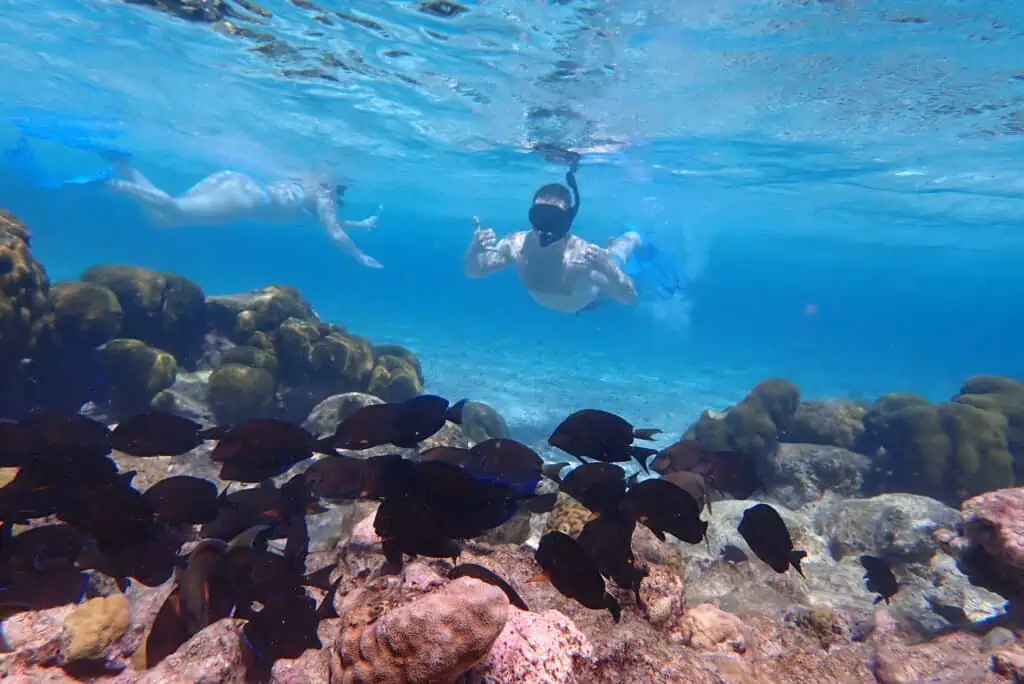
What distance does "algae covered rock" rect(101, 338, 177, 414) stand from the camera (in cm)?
907

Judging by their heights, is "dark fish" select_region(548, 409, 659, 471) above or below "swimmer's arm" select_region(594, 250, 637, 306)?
above

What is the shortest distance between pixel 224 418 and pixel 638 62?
1400 cm

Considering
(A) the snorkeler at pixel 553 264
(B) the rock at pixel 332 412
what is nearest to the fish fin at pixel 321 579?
(B) the rock at pixel 332 412

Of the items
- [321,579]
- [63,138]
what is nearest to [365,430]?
[321,579]

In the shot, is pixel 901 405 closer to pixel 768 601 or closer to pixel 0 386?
pixel 768 601

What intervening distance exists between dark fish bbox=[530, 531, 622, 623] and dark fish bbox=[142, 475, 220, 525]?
2283 millimetres

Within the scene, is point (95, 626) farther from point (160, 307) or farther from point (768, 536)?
point (160, 307)

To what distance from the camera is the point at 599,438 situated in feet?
13.9

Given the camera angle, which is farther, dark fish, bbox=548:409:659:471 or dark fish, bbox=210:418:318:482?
dark fish, bbox=548:409:659:471

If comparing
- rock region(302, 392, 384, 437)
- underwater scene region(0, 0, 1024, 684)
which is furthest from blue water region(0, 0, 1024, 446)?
rock region(302, 392, 384, 437)

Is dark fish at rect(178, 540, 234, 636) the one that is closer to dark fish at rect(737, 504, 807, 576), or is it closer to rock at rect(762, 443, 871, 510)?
dark fish at rect(737, 504, 807, 576)

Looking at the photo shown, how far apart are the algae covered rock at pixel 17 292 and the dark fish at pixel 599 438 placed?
8.01m

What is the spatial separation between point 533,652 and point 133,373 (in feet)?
29.4

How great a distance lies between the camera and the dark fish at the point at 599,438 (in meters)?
4.20
